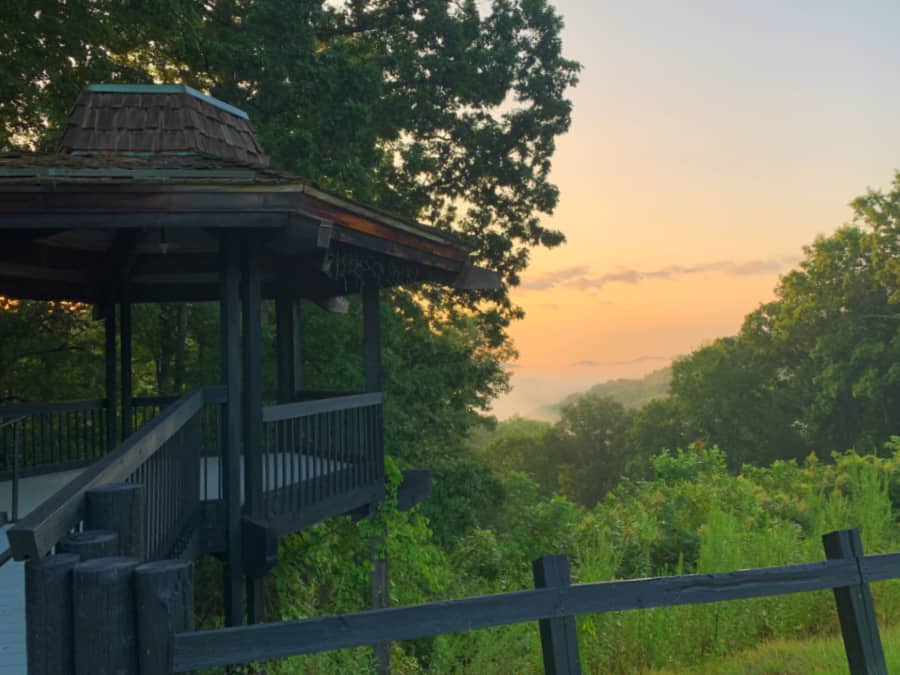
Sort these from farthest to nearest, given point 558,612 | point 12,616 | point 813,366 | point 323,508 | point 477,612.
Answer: point 813,366
point 323,508
point 12,616
point 558,612
point 477,612

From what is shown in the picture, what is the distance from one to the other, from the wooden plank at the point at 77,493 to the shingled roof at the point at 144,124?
4.79m

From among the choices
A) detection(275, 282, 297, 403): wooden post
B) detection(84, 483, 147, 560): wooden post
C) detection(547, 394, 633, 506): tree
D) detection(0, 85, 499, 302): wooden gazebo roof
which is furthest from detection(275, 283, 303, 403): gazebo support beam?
detection(547, 394, 633, 506): tree

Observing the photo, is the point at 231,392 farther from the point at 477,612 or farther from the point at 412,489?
the point at 477,612

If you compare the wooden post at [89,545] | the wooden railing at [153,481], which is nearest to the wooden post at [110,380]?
the wooden railing at [153,481]

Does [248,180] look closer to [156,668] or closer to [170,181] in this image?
[170,181]

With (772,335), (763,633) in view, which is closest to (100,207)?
(763,633)

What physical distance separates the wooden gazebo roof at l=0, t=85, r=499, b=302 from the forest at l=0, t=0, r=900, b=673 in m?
3.18

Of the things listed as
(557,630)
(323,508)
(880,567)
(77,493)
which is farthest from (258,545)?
(880,567)

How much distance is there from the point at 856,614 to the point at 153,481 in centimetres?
417

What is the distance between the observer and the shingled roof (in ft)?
30.3

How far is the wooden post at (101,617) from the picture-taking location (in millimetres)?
3037

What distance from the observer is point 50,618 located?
307cm

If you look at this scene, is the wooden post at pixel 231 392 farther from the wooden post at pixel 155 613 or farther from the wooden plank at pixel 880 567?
the wooden plank at pixel 880 567

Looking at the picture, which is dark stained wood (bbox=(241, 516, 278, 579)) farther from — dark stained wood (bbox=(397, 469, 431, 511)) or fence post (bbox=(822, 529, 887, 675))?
fence post (bbox=(822, 529, 887, 675))
